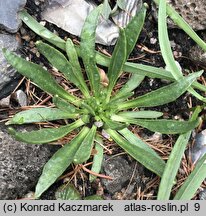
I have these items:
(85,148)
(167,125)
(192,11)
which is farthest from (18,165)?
(192,11)

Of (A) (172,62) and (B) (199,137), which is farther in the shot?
(B) (199,137)

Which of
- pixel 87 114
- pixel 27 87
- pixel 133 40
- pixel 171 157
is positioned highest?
pixel 133 40

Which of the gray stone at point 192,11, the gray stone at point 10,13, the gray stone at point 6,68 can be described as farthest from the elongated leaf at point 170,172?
the gray stone at point 10,13

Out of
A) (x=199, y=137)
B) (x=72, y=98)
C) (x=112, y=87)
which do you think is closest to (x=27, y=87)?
(x=72, y=98)

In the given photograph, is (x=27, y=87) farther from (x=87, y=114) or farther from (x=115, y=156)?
(x=115, y=156)

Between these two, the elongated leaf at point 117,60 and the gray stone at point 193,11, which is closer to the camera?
the elongated leaf at point 117,60

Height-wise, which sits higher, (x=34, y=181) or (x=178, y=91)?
(x=178, y=91)

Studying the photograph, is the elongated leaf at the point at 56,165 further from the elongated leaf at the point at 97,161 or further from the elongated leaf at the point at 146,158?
the elongated leaf at the point at 146,158
